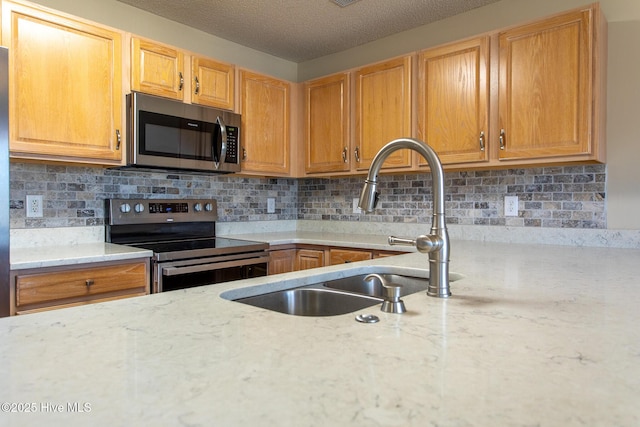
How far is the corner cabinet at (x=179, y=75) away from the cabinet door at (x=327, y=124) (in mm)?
686

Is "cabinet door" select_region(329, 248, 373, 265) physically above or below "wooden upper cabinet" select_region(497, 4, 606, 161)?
below

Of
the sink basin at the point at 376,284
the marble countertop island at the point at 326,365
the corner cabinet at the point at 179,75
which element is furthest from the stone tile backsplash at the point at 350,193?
the marble countertop island at the point at 326,365

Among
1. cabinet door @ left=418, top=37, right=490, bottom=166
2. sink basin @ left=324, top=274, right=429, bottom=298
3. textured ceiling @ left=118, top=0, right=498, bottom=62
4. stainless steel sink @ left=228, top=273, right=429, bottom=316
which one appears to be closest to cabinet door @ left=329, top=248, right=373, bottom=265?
cabinet door @ left=418, top=37, right=490, bottom=166

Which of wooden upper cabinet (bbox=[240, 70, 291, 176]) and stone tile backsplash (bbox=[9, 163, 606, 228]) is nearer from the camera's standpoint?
stone tile backsplash (bbox=[9, 163, 606, 228])

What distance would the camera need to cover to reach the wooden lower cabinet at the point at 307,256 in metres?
2.88

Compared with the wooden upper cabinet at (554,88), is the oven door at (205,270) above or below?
below

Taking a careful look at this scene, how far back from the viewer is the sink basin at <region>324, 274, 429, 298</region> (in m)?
1.53

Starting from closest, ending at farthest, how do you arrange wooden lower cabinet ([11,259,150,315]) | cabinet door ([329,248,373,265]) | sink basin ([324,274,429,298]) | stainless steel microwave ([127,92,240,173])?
sink basin ([324,274,429,298]), wooden lower cabinet ([11,259,150,315]), stainless steel microwave ([127,92,240,173]), cabinet door ([329,248,373,265])

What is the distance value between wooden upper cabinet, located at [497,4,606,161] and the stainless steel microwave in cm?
172

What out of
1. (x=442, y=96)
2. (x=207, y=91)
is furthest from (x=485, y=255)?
(x=207, y=91)

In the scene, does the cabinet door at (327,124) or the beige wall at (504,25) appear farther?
the cabinet door at (327,124)

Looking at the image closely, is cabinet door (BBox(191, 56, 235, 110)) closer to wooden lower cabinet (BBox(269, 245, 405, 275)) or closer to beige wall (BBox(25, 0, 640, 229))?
beige wall (BBox(25, 0, 640, 229))

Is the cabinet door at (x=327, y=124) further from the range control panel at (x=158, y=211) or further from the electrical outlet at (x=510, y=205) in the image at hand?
the electrical outlet at (x=510, y=205)

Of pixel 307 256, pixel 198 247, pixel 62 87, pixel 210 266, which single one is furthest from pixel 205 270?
pixel 62 87
